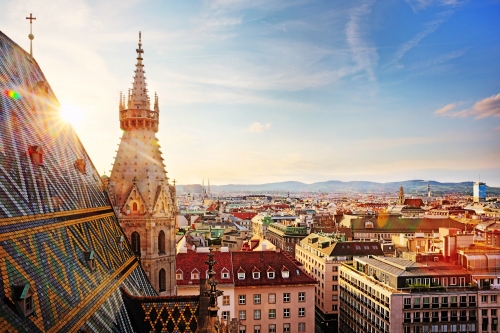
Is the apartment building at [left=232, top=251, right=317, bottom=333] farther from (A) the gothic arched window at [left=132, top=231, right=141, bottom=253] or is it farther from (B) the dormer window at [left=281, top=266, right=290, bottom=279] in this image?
(A) the gothic arched window at [left=132, top=231, right=141, bottom=253]

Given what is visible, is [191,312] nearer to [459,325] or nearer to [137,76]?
[137,76]

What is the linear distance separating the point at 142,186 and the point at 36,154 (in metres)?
15.5

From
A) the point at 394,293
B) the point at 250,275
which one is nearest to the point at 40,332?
the point at 250,275

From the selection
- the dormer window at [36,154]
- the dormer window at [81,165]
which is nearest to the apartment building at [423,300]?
the dormer window at [81,165]

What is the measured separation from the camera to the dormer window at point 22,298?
43.7 ft

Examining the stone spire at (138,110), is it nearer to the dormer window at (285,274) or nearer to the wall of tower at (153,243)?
the wall of tower at (153,243)

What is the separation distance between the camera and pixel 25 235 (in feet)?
50.8

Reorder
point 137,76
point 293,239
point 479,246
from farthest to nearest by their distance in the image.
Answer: point 293,239
point 479,246
point 137,76

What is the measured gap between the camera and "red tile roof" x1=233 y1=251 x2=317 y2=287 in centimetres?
5872

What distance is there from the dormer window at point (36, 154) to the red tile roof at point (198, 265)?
39.4 metres

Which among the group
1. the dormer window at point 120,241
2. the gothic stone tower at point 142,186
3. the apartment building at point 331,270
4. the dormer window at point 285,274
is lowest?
the apartment building at point 331,270

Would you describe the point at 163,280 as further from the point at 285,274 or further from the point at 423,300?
the point at 423,300

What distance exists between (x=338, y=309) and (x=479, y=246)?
1075 inches

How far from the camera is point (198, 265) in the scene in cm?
5922
